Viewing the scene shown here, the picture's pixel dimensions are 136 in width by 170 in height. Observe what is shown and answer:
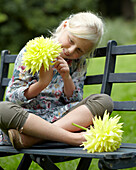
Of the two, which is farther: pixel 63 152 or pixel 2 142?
pixel 2 142

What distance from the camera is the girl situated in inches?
86.0

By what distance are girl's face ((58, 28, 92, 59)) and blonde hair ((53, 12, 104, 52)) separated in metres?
0.03

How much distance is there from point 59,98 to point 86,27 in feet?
1.88

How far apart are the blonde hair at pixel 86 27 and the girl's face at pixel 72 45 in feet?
0.10

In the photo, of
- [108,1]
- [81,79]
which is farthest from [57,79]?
[108,1]

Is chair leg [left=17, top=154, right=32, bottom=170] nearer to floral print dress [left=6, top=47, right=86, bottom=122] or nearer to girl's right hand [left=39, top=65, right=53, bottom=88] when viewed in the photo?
floral print dress [left=6, top=47, right=86, bottom=122]

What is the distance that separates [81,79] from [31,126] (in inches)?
30.0

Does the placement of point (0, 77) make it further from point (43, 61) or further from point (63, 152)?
point (63, 152)

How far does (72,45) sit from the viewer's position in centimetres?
254

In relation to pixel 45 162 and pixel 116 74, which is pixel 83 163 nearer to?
pixel 45 162

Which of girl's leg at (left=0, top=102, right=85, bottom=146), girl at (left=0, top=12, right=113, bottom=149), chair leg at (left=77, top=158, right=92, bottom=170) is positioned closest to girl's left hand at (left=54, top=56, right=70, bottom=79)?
girl at (left=0, top=12, right=113, bottom=149)

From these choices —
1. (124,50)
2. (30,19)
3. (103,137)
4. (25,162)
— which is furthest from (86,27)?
(30,19)

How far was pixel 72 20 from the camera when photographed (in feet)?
8.83

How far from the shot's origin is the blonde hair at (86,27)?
2537 mm
